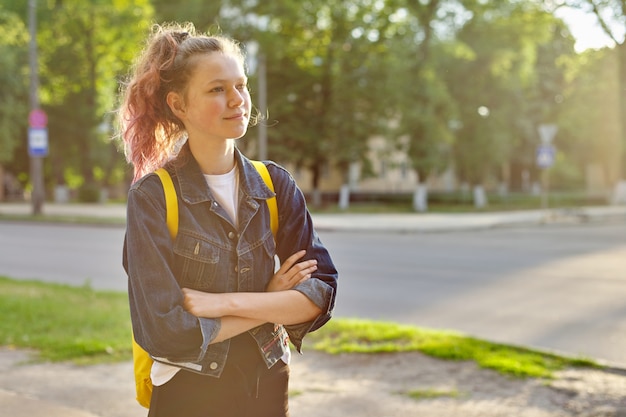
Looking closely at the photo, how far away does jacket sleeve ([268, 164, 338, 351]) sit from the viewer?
90.4 inches

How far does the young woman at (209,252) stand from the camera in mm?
2070

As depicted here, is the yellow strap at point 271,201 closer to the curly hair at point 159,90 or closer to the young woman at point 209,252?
the young woman at point 209,252

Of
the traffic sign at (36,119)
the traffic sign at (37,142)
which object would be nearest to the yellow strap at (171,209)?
the traffic sign at (37,142)

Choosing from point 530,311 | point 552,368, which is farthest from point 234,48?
point 530,311

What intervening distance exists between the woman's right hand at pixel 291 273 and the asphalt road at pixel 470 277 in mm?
4885

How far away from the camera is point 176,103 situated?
7.40ft

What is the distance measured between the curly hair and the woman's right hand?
48cm

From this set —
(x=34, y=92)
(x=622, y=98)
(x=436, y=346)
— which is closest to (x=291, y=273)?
(x=436, y=346)

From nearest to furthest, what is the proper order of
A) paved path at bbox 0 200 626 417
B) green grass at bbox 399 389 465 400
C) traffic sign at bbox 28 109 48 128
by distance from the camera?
paved path at bbox 0 200 626 417, green grass at bbox 399 389 465 400, traffic sign at bbox 28 109 48 128

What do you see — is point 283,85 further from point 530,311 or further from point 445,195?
point 530,311

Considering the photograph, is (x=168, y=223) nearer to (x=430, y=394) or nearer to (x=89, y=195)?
(x=430, y=394)

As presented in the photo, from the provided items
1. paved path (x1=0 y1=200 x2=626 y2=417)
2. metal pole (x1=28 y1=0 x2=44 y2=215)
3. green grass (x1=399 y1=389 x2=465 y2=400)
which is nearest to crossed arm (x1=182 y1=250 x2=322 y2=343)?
paved path (x1=0 y1=200 x2=626 y2=417)

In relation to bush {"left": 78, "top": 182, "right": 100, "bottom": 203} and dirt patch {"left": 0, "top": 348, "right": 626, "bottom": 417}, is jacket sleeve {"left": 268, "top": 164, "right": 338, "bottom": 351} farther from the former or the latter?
bush {"left": 78, "top": 182, "right": 100, "bottom": 203}

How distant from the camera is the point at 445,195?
40.0 meters
